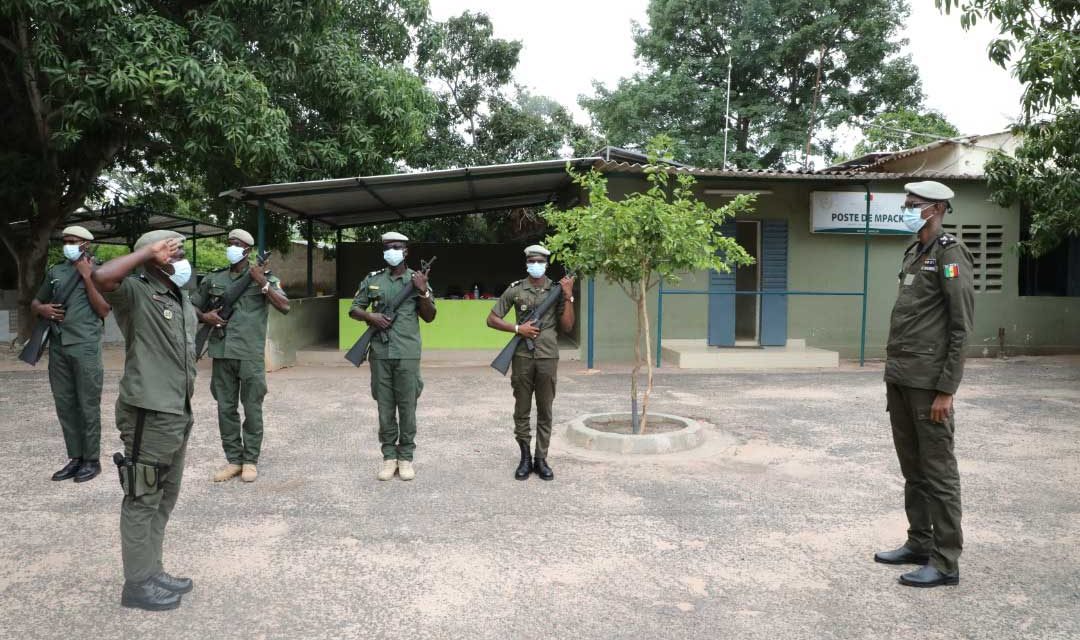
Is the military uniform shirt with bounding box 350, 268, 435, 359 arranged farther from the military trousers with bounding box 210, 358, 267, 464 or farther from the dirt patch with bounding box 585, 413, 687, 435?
the dirt patch with bounding box 585, 413, 687, 435

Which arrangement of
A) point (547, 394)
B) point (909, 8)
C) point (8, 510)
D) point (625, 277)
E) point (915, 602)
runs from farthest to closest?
point (909, 8), point (625, 277), point (547, 394), point (8, 510), point (915, 602)

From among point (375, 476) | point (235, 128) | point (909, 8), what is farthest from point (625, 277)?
point (909, 8)

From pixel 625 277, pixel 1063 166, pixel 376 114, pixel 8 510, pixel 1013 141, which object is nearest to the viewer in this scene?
pixel 8 510

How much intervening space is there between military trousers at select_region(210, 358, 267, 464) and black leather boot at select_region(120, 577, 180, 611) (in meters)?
2.01

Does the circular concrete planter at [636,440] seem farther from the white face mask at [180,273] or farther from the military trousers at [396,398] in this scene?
the white face mask at [180,273]

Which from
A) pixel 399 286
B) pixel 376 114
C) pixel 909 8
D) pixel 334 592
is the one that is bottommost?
pixel 334 592

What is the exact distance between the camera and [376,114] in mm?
12172

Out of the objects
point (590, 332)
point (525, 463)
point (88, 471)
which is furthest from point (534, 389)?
point (590, 332)

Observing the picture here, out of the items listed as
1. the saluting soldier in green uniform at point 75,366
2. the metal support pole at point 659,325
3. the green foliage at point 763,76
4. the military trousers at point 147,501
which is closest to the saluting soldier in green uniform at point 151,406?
the military trousers at point 147,501

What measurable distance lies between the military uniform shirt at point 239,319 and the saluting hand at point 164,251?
1.86 metres

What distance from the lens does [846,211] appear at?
494 inches

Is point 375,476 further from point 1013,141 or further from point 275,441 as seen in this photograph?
point 1013,141

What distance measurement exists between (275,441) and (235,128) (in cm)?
470

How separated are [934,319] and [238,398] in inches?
169
